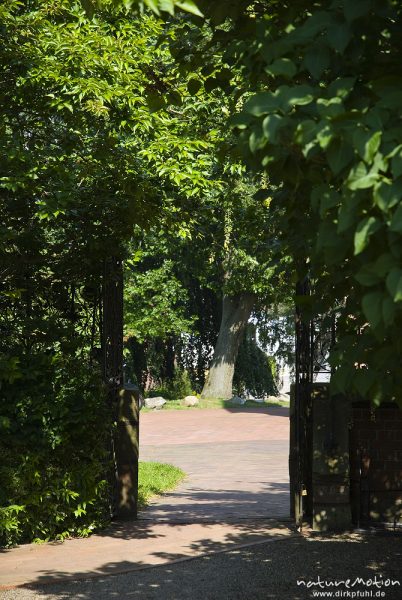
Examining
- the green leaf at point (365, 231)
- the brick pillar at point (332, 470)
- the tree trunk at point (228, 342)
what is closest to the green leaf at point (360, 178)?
the green leaf at point (365, 231)

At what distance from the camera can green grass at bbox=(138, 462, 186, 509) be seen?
43.1 ft

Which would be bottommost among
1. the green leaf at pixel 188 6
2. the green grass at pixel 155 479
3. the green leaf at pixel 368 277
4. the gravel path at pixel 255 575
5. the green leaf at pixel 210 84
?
the gravel path at pixel 255 575

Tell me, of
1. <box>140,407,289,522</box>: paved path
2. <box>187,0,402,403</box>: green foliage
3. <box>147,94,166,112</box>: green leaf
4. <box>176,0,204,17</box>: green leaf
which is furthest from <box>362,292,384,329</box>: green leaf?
<box>140,407,289,522</box>: paved path

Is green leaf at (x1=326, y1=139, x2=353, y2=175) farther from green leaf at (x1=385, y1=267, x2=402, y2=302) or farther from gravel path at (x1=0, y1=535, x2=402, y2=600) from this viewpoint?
gravel path at (x1=0, y1=535, x2=402, y2=600)

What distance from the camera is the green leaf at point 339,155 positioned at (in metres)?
2.89

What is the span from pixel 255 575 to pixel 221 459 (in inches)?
442

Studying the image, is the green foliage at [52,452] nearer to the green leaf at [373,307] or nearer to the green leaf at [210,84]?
the green leaf at [210,84]

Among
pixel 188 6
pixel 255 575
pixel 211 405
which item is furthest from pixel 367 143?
pixel 211 405

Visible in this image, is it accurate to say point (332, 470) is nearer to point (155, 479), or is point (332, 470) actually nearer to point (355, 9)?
point (155, 479)

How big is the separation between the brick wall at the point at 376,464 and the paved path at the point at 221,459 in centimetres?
146

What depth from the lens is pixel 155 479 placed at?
1462 cm

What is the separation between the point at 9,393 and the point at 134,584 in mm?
2554

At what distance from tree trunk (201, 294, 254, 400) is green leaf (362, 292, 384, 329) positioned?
3340 centimetres

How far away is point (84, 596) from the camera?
277 inches
